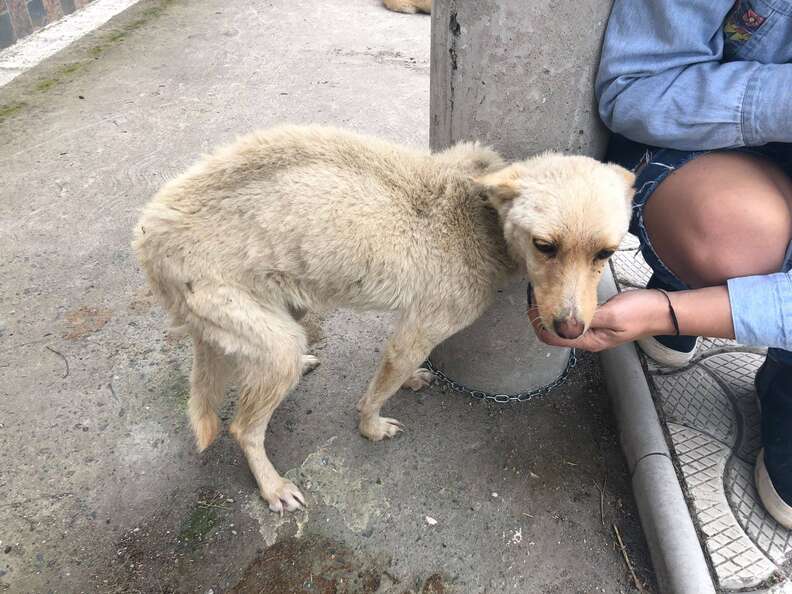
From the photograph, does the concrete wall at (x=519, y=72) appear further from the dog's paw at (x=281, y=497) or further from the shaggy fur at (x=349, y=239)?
the dog's paw at (x=281, y=497)

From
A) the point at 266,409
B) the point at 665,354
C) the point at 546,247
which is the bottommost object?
the point at 665,354

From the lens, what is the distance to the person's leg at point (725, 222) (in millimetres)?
1796

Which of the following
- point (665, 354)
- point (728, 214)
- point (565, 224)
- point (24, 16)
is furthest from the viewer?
point (24, 16)

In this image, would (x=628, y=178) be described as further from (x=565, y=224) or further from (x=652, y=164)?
(x=565, y=224)

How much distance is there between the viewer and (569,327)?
1.72 meters

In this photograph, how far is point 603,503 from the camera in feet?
7.49

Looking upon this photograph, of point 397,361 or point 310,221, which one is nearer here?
point 310,221

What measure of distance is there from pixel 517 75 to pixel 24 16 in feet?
19.8

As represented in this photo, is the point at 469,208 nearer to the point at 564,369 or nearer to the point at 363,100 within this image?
the point at 564,369

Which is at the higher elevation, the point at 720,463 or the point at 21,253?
the point at 21,253

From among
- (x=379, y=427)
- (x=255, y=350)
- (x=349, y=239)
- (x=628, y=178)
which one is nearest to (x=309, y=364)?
(x=379, y=427)

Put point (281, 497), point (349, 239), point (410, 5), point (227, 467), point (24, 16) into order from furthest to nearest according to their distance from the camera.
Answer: point (410, 5) < point (24, 16) < point (227, 467) < point (281, 497) < point (349, 239)

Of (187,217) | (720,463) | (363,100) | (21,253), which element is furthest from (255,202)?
(363,100)

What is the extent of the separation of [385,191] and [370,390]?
0.86 m
